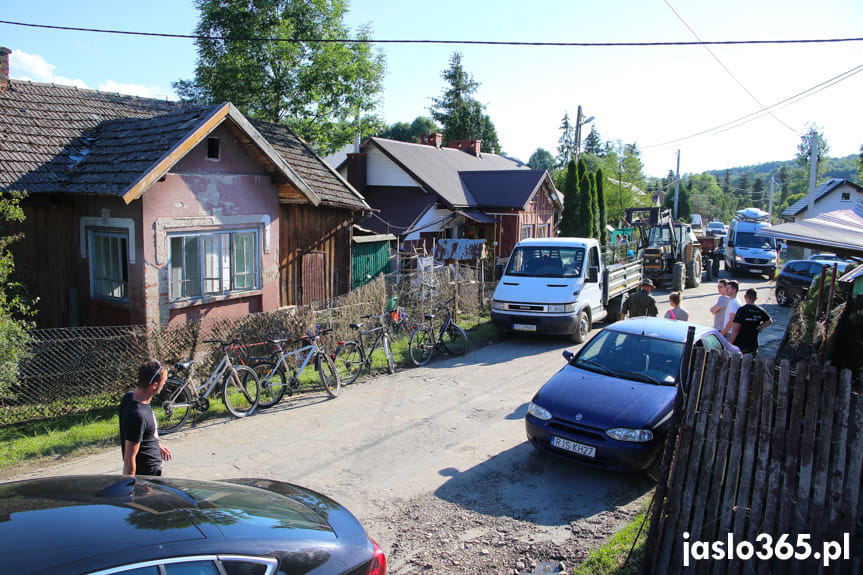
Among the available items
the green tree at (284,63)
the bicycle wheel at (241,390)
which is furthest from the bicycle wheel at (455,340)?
the green tree at (284,63)

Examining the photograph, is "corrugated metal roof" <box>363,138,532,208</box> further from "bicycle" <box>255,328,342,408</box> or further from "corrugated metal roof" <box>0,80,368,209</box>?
"bicycle" <box>255,328,342,408</box>

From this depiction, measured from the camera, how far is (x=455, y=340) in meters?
12.9

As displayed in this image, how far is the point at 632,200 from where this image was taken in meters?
41.6

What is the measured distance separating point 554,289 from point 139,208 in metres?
8.53

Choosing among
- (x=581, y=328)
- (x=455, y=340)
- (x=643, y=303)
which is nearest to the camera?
(x=643, y=303)

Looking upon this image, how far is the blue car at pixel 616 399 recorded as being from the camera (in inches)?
248

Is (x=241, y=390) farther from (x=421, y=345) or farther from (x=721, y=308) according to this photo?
(x=721, y=308)

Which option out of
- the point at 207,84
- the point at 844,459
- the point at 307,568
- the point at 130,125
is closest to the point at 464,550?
the point at 307,568

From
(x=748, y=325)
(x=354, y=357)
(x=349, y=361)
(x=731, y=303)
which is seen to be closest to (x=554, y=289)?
(x=731, y=303)

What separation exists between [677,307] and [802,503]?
661cm

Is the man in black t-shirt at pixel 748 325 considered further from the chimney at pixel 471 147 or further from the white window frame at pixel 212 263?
the chimney at pixel 471 147

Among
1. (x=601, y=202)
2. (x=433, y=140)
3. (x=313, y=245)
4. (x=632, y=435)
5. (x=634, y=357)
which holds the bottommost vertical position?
(x=632, y=435)

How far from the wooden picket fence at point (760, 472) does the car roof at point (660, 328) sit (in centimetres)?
322

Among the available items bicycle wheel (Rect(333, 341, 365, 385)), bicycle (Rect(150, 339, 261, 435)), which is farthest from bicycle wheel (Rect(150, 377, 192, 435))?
bicycle wheel (Rect(333, 341, 365, 385))
